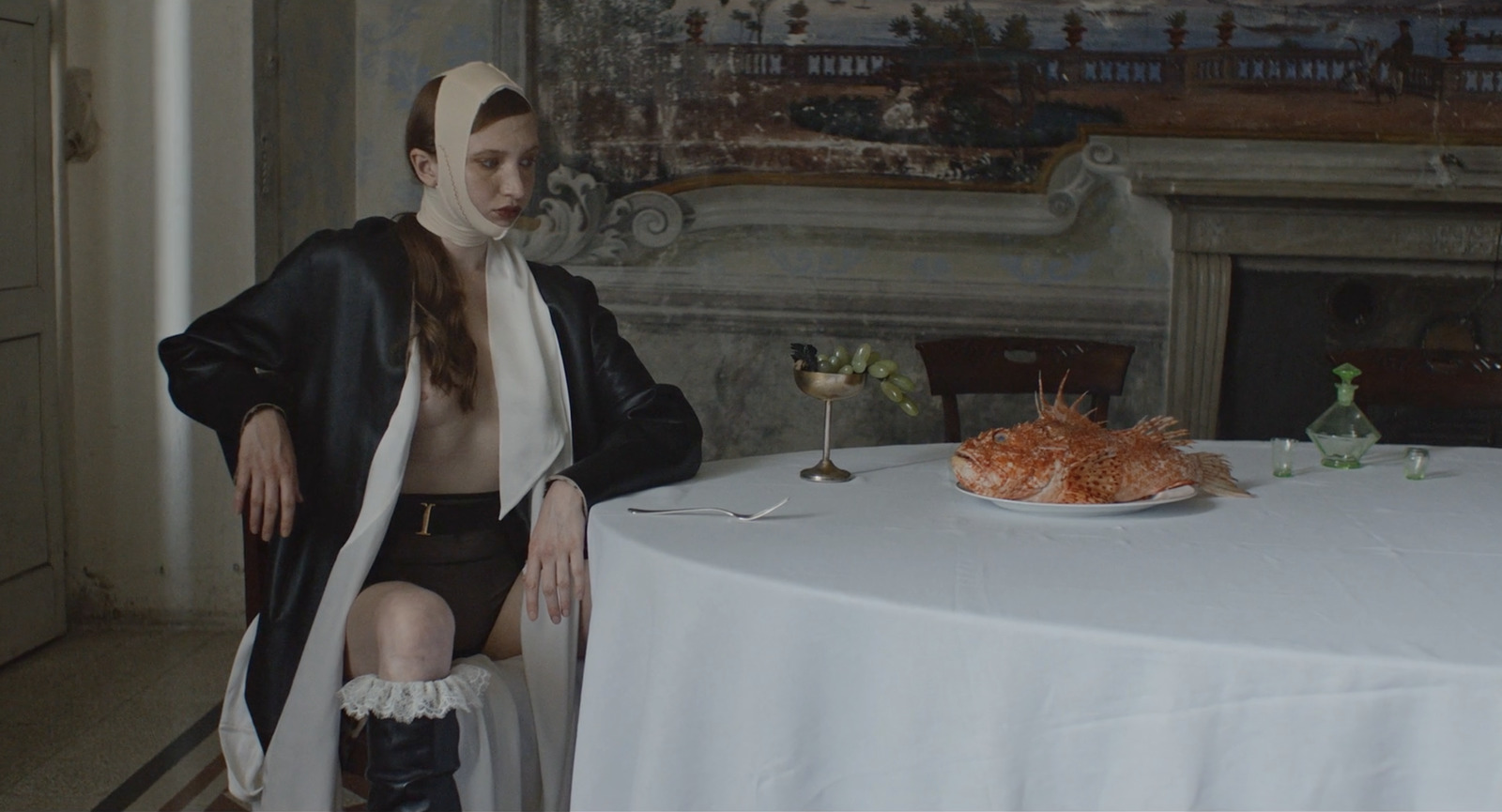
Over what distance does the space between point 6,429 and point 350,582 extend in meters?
2.17

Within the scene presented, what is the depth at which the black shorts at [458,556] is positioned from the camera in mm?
2219

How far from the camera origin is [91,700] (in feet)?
11.5

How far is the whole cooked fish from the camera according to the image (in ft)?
6.34

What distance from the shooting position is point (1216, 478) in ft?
7.00

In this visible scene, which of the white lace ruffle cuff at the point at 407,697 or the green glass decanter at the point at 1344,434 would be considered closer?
the white lace ruffle cuff at the point at 407,697

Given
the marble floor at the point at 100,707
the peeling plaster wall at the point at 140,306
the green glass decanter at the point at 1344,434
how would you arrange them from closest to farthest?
1. the green glass decanter at the point at 1344,434
2. the marble floor at the point at 100,707
3. the peeling plaster wall at the point at 140,306

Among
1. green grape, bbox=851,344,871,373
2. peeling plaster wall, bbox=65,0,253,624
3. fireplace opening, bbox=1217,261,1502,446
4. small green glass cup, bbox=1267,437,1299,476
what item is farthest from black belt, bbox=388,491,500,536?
fireplace opening, bbox=1217,261,1502,446

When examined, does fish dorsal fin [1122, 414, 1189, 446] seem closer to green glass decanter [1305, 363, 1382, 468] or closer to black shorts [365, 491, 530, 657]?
green glass decanter [1305, 363, 1382, 468]

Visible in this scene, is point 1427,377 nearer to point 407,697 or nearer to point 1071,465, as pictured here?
point 1071,465

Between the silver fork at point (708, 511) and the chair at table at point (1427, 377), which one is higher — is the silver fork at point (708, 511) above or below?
below

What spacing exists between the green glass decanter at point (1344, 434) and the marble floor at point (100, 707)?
95.7 inches

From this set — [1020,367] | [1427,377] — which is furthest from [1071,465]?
[1427,377]

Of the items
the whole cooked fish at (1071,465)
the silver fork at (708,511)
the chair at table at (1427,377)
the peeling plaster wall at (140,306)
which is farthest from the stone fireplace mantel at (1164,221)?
the silver fork at (708,511)

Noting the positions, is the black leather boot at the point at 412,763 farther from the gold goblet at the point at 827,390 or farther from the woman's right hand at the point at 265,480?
the gold goblet at the point at 827,390
